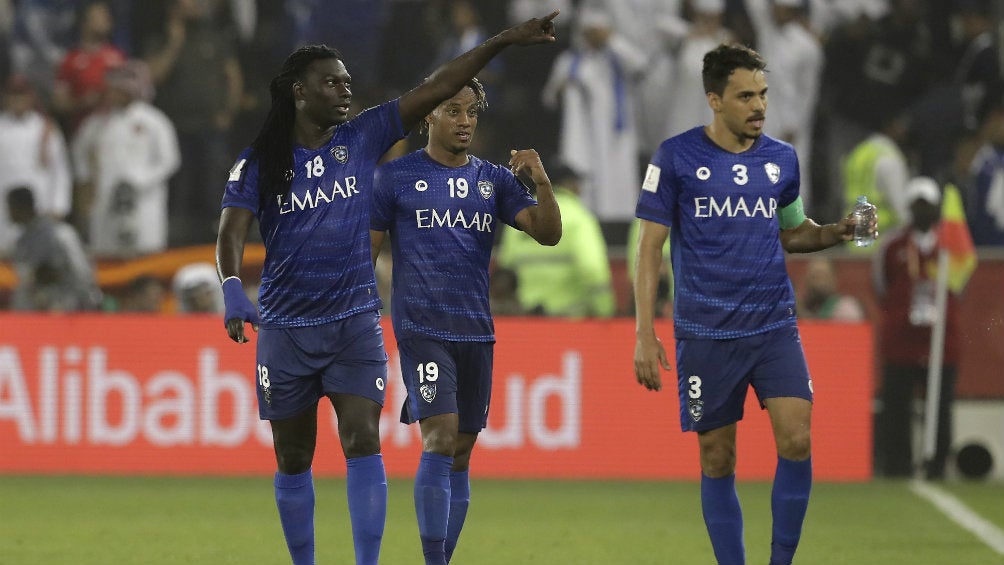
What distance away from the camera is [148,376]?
13352 mm

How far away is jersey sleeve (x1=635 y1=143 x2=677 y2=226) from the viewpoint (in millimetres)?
7613

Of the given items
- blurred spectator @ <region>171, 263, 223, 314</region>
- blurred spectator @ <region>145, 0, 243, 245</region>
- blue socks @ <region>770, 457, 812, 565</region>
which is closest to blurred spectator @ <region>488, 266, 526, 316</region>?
blurred spectator @ <region>171, 263, 223, 314</region>

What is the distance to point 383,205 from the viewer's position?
7914 mm

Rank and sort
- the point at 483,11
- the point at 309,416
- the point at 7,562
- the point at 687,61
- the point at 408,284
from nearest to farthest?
the point at 309,416 < the point at 408,284 < the point at 7,562 < the point at 687,61 < the point at 483,11

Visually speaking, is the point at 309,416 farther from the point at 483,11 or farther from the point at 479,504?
the point at 483,11

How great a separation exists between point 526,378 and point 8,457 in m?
3.83

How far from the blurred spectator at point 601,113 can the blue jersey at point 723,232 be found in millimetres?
8365

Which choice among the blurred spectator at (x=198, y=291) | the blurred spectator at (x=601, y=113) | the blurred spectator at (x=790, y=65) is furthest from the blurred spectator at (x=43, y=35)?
the blurred spectator at (x=790, y=65)

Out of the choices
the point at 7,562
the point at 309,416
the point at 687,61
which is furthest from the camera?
the point at 687,61

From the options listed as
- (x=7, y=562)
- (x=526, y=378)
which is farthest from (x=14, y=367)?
(x=7, y=562)

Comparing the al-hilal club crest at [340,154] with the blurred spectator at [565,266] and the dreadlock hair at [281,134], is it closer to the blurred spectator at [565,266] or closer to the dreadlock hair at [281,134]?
the dreadlock hair at [281,134]

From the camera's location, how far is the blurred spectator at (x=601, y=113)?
16.1m

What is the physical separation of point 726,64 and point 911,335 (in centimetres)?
695

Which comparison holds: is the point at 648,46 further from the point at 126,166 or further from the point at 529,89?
the point at 126,166
